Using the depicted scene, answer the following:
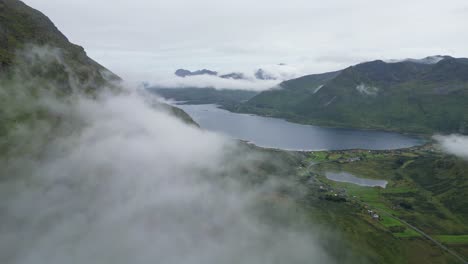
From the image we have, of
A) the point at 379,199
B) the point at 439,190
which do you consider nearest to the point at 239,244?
the point at 379,199

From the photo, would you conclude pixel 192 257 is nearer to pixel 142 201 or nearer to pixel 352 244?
pixel 142 201

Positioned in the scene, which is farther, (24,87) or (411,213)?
(24,87)

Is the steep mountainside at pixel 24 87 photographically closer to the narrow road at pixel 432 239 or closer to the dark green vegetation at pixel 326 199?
the dark green vegetation at pixel 326 199

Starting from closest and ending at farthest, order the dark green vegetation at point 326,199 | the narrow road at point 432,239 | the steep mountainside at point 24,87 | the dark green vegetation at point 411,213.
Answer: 1. the narrow road at point 432,239
2. the dark green vegetation at point 326,199
3. the dark green vegetation at point 411,213
4. the steep mountainside at point 24,87

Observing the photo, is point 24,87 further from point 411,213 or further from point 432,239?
point 411,213

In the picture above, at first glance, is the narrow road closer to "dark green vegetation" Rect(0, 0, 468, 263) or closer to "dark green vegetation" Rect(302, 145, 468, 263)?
"dark green vegetation" Rect(302, 145, 468, 263)

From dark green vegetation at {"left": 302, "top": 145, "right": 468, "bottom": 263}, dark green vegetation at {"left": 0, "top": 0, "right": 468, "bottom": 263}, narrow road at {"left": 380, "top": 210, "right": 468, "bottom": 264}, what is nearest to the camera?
narrow road at {"left": 380, "top": 210, "right": 468, "bottom": 264}

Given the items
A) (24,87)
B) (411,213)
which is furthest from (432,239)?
(24,87)

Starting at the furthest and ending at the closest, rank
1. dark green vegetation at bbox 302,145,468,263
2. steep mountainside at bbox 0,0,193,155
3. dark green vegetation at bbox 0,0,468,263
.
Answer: steep mountainside at bbox 0,0,193,155 → dark green vegetation at bbox 302,145,468,263 → dark green vegetation at bbox 0,0,468,263

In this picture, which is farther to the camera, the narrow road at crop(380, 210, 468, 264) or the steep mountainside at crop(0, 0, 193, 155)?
the steep mountainside at crop(0, 0, 193, 155)

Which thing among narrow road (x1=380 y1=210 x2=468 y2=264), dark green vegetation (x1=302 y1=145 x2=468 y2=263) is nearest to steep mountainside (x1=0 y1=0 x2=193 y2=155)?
dark green vegetation (x1=302 y1=145 x2=468 y2=263)

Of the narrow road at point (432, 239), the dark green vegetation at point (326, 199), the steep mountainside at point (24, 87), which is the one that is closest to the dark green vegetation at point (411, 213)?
the dark green vegetation at point (326, 199)

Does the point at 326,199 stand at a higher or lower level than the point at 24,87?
lower

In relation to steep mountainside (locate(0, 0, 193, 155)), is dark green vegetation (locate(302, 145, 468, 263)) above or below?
below
